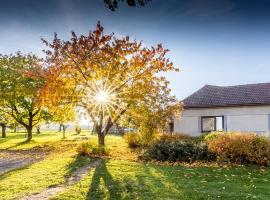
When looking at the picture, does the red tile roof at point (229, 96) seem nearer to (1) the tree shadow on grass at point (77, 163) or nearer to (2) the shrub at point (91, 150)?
(2) the shrub at point (91, 150)

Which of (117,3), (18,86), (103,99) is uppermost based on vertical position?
(18,86)

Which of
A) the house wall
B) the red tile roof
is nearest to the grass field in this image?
the house wall

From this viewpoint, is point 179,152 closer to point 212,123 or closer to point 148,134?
point 148,134

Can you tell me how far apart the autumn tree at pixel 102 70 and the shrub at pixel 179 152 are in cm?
350

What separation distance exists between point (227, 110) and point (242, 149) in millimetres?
11920

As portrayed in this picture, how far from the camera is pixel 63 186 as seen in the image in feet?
33.9

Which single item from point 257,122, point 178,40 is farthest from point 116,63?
point 257,122

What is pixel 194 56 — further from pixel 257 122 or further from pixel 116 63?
pixel 257 122

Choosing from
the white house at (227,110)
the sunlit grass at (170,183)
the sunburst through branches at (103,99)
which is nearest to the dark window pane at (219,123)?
the white house at (227,110)

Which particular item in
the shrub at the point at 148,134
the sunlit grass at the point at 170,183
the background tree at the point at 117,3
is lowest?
the sunlit grass at the point at 170,183

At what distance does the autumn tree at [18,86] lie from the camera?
31.6 metres

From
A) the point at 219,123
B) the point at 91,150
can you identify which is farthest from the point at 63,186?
the point at 219,123

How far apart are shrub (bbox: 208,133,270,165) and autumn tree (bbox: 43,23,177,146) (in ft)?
19.0

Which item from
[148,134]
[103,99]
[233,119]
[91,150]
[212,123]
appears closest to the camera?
[91,150]
